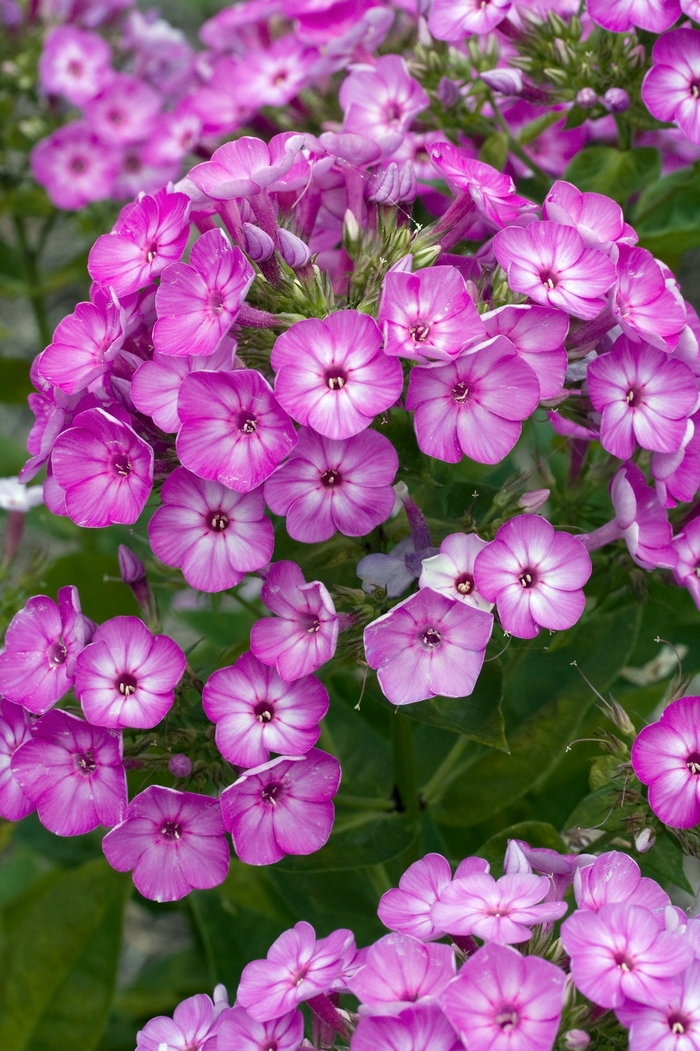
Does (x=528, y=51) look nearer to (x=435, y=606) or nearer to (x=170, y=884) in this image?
(x=435, y=606)

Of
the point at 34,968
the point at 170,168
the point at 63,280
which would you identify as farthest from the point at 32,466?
the point at 63,280

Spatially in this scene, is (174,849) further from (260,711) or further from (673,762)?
(673,762)

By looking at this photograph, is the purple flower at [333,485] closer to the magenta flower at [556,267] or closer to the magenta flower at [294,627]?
the magenta flower at [294,627]

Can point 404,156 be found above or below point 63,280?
above

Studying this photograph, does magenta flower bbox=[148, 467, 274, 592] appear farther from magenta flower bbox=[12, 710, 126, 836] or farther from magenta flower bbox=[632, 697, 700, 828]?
magenta flower bbox=[632, 697, 700, 828]

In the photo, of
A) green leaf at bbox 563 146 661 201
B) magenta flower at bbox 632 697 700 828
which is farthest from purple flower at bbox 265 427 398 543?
green leaf at bbox 563 146 661 201

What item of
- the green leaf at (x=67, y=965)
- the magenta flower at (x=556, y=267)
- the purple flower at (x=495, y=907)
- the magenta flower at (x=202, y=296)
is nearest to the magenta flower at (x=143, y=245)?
the magenta flower at (x=202, y=296)

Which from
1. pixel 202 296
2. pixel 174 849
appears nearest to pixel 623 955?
pixel 174 849
